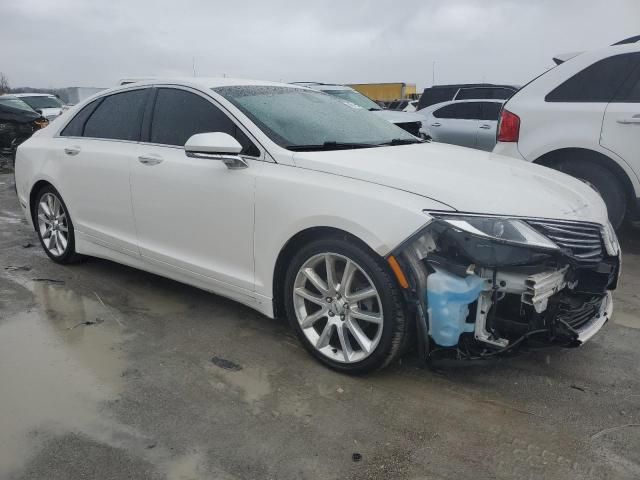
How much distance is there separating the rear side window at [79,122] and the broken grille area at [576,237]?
355 cm

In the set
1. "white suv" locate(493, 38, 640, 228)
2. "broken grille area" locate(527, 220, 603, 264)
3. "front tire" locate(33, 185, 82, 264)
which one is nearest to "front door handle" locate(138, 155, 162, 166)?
"front tire" locate(33, 185, 82, 264)

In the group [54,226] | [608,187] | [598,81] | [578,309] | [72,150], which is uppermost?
[598,81]

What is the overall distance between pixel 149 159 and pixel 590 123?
3805 mm

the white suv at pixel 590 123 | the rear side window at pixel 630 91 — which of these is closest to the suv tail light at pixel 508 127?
the white suv at pixel 590 123

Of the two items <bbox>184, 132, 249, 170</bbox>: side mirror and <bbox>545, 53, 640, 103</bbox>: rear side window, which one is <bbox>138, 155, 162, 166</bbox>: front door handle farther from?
<bbox>545, 53, 640, 103</bbox>: rear side window

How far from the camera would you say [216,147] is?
311 cm

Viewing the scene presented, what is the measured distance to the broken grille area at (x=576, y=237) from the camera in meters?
2.69

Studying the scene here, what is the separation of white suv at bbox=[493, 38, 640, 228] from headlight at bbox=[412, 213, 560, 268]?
9.36 feet

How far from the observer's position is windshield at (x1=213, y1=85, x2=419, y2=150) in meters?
3.36

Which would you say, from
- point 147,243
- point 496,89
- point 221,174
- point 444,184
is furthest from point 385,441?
point 496,89

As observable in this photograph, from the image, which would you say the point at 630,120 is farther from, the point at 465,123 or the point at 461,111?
the point at 461,111

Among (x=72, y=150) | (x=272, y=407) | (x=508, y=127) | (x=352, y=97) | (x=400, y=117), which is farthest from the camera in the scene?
(x=352, y=97)

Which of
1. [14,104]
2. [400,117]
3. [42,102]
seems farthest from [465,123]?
[42,102]

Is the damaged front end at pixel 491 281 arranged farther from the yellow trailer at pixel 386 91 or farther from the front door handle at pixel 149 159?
the yellow trailer at pixel 386 91
